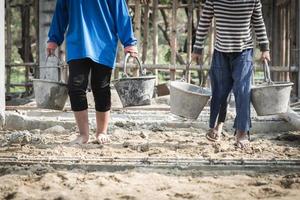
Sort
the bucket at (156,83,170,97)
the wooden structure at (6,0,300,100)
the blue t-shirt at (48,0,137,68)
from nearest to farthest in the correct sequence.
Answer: the blue t-shirt at (48,0,137,68) < the wooden structure at (6,0,300,100) < the bucket at (156,83,170,97)

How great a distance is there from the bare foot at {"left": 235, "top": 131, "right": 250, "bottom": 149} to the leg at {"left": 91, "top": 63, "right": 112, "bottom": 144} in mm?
1185

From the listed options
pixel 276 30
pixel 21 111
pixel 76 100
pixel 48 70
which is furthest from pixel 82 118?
pixel 276 30

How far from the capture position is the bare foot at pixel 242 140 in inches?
202

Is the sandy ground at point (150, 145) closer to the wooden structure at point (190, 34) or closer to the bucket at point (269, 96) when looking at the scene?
the bucket at point (269, 96)

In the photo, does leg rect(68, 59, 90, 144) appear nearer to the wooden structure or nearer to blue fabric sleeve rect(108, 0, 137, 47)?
blue fabric sleeve rect(108, 0, 137, 47)

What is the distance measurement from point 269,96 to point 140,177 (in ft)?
5.81

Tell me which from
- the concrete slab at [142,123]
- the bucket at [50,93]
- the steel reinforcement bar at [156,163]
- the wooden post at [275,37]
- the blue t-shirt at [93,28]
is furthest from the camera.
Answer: the wooden post at [275,37]

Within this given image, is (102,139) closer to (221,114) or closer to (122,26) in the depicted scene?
(122,26)

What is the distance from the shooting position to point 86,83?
5160mm

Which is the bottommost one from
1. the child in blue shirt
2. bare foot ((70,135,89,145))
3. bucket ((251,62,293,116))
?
bare foot ((70,135,89,145))

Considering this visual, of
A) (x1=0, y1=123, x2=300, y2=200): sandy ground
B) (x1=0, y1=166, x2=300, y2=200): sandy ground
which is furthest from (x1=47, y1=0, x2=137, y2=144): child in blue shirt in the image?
(x1=0, y1=166, x2=300, y2=200): sandy ground

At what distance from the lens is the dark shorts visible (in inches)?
200

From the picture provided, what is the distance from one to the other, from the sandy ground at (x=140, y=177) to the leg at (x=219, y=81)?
35 cm

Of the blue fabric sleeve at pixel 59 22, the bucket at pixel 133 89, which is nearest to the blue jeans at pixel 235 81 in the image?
the bucket at pixel 133 89
